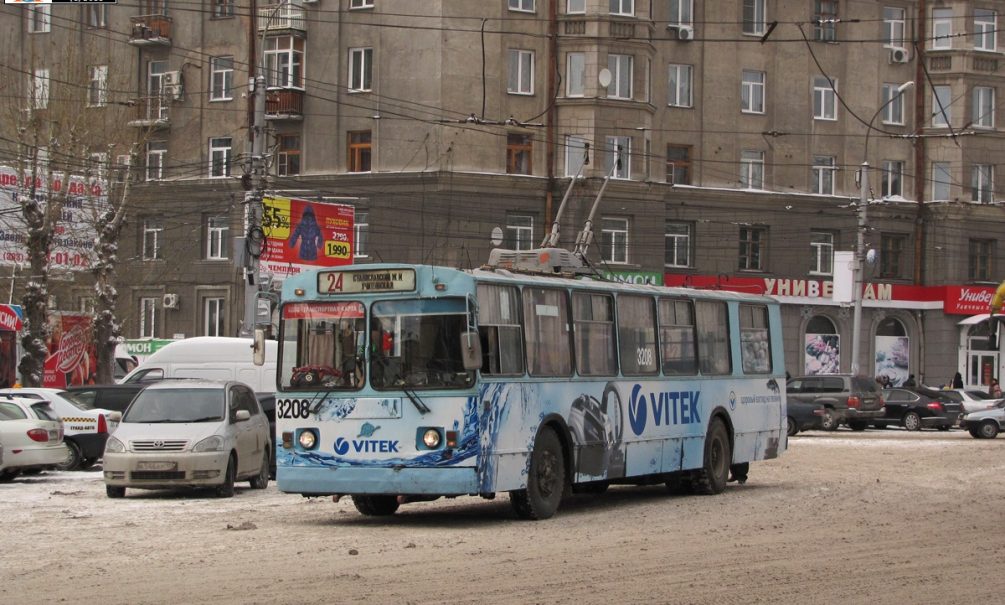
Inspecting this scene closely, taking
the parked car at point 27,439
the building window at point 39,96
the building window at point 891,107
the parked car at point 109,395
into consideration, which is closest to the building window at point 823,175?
the building window at point 891,107

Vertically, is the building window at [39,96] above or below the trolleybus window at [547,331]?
above

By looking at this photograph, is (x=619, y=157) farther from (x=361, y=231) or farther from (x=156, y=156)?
(x=156, y=156)

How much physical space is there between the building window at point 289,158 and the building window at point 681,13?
13501mm

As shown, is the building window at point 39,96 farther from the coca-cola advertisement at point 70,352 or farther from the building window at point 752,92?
the building window at point 752,92

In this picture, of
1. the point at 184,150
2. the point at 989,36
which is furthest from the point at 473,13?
the point at 989,36

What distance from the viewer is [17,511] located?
18.8 meters

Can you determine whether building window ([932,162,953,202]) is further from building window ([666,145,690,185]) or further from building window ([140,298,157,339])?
building window ([140,298,157,339])

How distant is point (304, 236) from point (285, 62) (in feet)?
43.2

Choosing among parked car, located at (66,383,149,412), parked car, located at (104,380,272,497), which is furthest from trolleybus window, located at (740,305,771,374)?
parked car, located at (66,383,149,412)

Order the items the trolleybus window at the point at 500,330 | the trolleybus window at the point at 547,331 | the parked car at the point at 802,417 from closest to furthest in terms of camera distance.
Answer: the trolleybus window at the point at 500,330 < the trolleybus window at the point at 547,331 < the parked car at the point at 802,417

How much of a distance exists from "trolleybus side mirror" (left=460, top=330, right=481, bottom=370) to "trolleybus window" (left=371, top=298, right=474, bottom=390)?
0.36 metres

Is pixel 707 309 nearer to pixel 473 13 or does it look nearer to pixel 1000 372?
pixel 473 13

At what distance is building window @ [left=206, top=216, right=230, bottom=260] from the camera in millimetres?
54406

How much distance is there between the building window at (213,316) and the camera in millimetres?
54219
